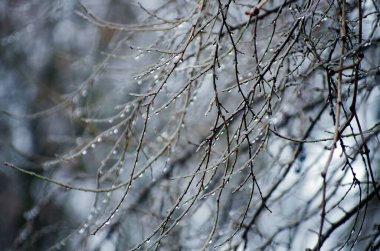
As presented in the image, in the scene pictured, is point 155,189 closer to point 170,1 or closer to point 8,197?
point 170,1

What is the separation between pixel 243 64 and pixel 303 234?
1336 mm

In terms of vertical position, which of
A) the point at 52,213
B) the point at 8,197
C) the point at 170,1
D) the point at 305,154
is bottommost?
Result: the point at 305,154

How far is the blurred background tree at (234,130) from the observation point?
2.07 metres

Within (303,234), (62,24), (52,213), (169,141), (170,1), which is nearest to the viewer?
(169,141)

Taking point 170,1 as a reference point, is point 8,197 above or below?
above

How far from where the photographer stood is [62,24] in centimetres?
960

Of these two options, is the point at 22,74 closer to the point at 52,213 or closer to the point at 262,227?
the point at 52,213

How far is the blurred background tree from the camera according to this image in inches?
81.6

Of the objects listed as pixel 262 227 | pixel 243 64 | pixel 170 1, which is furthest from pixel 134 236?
pixel 170 1

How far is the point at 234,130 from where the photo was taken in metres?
4.39

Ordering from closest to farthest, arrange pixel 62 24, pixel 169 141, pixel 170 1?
Result: pixel 169 141, pixel 170 1, pixel 62 24

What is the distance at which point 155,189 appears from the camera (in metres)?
4.10

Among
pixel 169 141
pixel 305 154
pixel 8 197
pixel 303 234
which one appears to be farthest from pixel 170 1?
pixel 8 197

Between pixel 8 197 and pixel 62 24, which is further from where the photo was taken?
pixel 8 197
